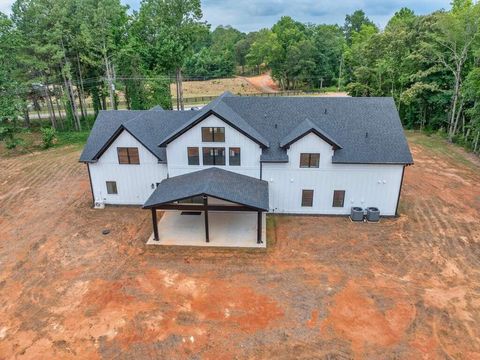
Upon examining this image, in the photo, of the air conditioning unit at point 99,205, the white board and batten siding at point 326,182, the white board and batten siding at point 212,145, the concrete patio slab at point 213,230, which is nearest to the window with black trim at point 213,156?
the white board and batten siding at point 212,145

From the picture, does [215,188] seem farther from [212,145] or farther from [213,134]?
[213,134]

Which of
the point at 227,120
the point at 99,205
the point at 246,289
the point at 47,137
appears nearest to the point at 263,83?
the point at 47,137

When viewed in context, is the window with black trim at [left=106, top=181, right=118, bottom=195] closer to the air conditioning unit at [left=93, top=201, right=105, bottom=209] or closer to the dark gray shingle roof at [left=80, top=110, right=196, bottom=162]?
the air conditioning unit at [left=93, top=201, right=105, bottom=209]

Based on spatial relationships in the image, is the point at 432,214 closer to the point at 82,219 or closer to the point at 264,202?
the point at 264,202

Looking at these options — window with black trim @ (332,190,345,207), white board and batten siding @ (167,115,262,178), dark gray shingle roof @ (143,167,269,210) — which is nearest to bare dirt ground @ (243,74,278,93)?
white board and batten siding @ (167,115,262,178)

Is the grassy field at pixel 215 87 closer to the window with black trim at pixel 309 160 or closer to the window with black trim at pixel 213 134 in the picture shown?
the window with black trim at pixel 213 134

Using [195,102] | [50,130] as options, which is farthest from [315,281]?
[195,102]
